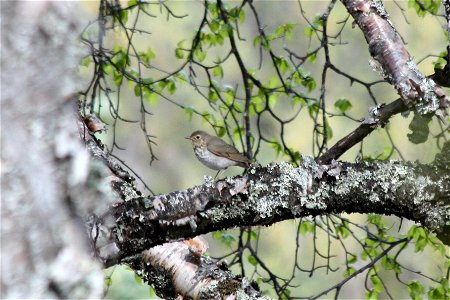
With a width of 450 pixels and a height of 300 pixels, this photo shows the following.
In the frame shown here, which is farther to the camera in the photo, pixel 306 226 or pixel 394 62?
pixel 306 226

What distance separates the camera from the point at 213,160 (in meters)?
4.53

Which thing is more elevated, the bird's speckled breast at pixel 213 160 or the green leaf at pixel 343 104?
the bird's speckled breast at pixel 213 160

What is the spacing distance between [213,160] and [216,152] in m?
0.07

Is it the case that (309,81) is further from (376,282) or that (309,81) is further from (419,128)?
(419,128)

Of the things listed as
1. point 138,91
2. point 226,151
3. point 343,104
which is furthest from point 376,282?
point 138,91

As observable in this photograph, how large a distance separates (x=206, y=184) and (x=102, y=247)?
1.04ft

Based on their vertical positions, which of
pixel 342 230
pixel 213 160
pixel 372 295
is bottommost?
pixel 372 295

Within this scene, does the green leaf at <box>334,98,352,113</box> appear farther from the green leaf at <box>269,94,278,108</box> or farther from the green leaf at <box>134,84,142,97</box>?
the green leaf at <box>134,84,142,97</box>

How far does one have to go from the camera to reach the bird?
166 inches

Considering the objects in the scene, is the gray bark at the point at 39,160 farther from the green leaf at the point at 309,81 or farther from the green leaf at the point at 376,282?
the green leaf at the point at 309,81

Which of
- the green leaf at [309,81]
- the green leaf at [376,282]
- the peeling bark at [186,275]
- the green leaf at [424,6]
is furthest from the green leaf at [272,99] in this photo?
the peeling bark at [186,275]

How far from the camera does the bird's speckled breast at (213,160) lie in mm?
4417

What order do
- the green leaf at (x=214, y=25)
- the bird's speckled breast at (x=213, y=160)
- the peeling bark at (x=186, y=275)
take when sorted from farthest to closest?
1. the bird's speckled breast at (x=213, y=160)
2. the green leaf at (x=214, y=25)
3. the peeling bark at (x=186, y=275)

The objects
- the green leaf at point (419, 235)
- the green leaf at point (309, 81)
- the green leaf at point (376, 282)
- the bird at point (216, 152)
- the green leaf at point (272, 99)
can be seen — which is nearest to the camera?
the green leaf at point (419, 235)
